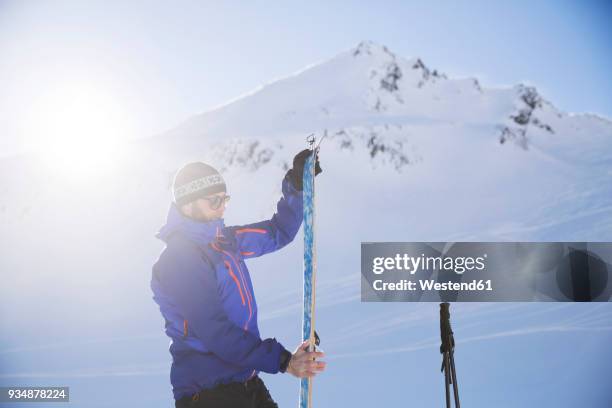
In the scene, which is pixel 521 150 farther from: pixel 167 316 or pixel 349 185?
pixel 167 316

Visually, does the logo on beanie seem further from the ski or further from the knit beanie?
the ski

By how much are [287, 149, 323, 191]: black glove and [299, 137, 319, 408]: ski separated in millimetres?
22

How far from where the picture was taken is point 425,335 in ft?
15.5

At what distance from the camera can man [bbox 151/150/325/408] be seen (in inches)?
55.2

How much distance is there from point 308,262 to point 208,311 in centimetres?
51

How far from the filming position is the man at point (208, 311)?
55.2 inches

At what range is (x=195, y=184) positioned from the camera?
1614 millimetres

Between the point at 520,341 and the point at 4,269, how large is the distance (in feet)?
16.0

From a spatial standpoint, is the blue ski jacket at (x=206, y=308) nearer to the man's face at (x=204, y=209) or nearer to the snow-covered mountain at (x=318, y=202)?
the man's face at (x=204, y=209)

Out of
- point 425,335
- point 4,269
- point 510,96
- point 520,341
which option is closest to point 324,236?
point 425,335

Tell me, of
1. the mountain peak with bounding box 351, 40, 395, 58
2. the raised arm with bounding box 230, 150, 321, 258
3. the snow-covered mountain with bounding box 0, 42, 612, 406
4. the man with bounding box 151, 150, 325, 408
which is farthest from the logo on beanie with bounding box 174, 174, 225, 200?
the mountain peak with bounding box 351, 40, 395, 58

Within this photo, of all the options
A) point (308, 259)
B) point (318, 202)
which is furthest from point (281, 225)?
point (318, 202)

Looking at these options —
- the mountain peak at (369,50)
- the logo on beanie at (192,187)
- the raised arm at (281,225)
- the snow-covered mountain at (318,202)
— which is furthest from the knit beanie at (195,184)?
the mountain peak at (369,50)

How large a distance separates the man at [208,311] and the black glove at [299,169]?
1.07 ft
